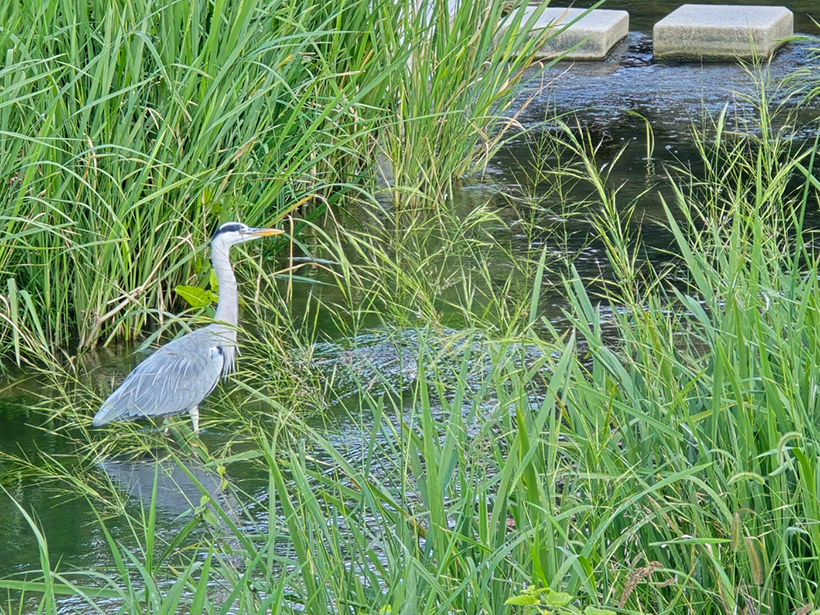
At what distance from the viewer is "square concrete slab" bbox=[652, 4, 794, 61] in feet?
25.5

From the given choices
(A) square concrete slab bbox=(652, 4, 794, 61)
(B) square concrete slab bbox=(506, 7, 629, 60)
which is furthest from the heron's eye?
(A) square concrete slab bbox=(652, 4, 794, 61)

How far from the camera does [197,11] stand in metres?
3.58

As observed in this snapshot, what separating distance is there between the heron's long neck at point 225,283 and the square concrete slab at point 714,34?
5.25m

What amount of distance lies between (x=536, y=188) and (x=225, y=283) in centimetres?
188

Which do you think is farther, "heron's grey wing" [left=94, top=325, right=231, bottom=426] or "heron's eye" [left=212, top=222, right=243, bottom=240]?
"heron's eye" [left=212, top=222, right=243, bottom=240]

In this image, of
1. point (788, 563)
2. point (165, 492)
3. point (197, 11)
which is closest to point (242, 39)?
point (197, 11)

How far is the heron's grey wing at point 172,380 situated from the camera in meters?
3.41

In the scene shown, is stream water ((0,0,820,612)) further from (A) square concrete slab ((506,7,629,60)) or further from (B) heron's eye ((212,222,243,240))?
(B) heron's eye ((212,222,243,240))

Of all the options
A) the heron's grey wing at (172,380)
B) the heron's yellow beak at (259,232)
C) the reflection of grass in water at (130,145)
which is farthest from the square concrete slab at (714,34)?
the heron's grey wing at (172,380)

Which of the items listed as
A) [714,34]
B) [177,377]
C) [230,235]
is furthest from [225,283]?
[714,34]

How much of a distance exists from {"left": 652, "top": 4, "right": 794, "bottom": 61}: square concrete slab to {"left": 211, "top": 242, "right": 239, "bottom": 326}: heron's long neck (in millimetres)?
5253

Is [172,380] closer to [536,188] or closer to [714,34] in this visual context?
[536,188]

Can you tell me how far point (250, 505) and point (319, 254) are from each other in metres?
1.90

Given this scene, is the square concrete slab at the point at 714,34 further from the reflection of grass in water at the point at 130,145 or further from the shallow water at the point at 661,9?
the reflection of grass in water at the point at 130,145
